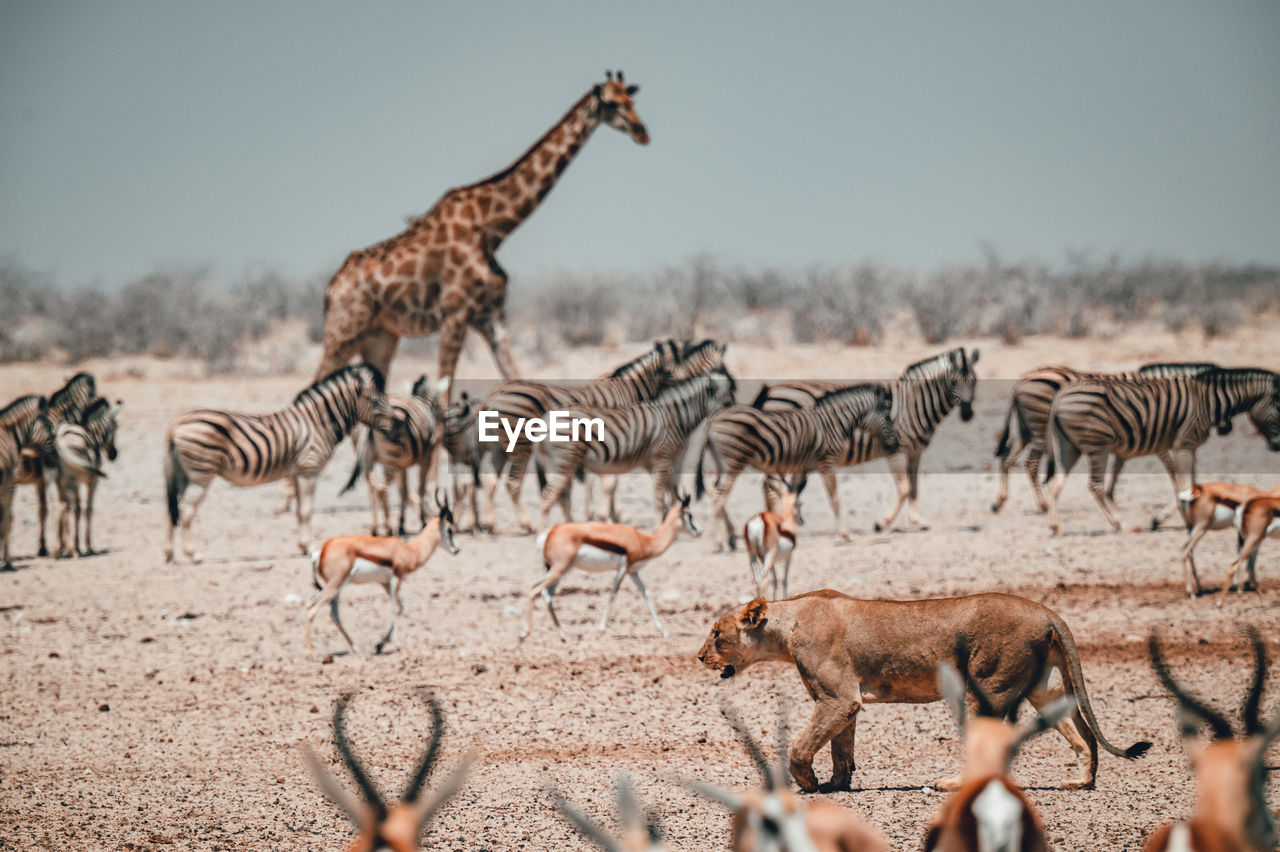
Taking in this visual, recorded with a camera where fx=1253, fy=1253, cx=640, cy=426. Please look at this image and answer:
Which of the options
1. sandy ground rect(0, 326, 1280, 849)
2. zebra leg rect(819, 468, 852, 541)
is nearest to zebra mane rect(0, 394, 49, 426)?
sandy ground rect(0, 326, 1280, 849)

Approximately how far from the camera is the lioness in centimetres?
595

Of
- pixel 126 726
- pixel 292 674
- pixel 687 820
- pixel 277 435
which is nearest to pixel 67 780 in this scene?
pixel 126 726

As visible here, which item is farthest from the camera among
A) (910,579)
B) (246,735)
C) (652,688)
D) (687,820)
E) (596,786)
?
A: (910,579)

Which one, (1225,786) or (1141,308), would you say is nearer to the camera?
(1225,786)

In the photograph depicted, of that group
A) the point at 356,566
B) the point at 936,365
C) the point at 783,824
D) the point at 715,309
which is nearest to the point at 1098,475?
the point at 936,365

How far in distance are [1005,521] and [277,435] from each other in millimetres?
8218

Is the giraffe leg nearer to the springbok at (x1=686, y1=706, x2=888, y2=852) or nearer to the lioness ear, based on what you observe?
the lioness ear

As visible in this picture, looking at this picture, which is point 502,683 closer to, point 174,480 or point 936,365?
point 174,480

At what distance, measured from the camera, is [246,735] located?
7.32 meters

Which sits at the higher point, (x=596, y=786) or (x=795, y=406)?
(x=795, y=406)

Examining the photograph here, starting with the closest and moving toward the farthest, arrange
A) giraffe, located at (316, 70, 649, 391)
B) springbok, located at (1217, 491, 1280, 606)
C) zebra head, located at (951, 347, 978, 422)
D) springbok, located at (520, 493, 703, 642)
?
springbok, located at (520, 493, 703, 642)
springbok, located at (1217, 491, 1280, 606)
zebra head, located at (951, 347, 978, 422)
giraffe, located at (316, 70, 649, 391)

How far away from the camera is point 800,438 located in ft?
45.0

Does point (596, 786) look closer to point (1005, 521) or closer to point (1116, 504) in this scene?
point (1005, 521)

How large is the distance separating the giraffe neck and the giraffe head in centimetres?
20
